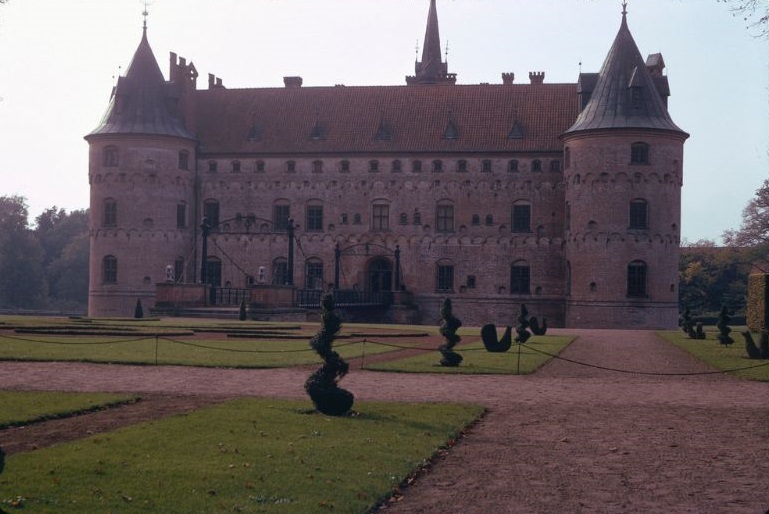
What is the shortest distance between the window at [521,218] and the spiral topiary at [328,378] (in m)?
40.2

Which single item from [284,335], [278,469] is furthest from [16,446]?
[284,335]

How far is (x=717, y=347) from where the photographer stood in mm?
30438

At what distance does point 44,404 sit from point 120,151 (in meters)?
41.4

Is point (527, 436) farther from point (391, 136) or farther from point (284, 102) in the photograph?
point (284, 102)

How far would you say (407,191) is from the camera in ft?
181

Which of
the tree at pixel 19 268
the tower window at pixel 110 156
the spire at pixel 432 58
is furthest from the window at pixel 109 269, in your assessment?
the spire at pixel 432 58

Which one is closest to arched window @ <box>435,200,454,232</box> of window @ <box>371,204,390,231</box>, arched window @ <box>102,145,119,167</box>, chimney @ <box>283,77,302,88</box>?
window @ <box>371,204,390,231</box>

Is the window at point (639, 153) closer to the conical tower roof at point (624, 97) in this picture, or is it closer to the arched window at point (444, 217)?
the conical tower roof at point (624, 97)

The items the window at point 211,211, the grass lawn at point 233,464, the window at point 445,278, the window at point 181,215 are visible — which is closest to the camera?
the grass lawn at point 233,464

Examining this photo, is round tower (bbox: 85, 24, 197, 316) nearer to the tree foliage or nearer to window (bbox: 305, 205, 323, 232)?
window (bbox: 305, 205, 323, 232)

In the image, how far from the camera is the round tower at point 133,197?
53656 millimetres

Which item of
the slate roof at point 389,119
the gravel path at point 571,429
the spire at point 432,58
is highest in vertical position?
the spire at point 432,58

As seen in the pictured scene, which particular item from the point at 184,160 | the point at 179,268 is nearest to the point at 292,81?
the point at 184,160

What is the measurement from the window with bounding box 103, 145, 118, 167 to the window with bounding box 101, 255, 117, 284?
481cm
